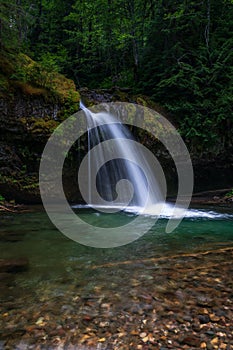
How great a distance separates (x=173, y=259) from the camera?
3670 mm

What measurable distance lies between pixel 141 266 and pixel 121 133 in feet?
25.3

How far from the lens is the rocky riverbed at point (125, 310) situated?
1994mm

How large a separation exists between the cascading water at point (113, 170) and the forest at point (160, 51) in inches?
110

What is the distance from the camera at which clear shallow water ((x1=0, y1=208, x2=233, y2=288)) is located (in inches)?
130

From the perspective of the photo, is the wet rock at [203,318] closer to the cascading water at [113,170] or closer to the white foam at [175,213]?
the white foam at [175,213]

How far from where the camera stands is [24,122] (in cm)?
880

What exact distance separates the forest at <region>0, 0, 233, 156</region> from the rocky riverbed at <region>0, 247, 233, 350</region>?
798cm

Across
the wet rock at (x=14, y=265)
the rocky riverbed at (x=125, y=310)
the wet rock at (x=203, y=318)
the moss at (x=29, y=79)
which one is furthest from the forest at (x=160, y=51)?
the wet rock at (x=203, y=318)

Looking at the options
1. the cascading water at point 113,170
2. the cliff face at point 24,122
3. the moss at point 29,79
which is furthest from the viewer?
the cascading water at point 113,170

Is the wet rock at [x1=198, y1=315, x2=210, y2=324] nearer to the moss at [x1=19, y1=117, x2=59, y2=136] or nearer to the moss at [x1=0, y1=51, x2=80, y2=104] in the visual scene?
the moss at [x1=19, y1=117, x2=59, y2=136]

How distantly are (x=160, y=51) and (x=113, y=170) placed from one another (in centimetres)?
836

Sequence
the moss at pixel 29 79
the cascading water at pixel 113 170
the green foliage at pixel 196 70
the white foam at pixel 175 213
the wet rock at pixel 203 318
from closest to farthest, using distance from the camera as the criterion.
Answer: the wet rock at pixel 203 318 → the white foam at pixel 175 213 → the moss at pixel 29 79 → the cascading water at pixel 113 170 → the green foliage at pixel 196 70

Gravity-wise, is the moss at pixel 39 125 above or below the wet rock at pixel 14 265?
above

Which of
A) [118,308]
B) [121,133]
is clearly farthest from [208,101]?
[118,308]
